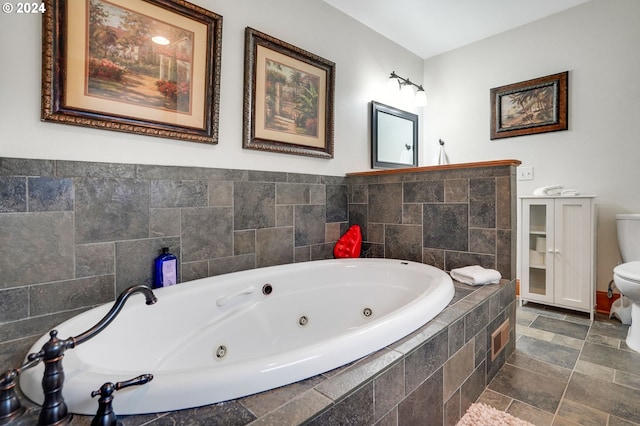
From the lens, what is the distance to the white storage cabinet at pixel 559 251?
7.70 ft

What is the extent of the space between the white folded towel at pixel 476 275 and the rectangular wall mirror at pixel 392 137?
1.30m

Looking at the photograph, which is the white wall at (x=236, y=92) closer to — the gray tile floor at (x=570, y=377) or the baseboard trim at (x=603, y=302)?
the gray tile floor at (x=570, y=377)

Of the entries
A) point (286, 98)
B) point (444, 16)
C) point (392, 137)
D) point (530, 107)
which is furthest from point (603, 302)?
point (286, 98)

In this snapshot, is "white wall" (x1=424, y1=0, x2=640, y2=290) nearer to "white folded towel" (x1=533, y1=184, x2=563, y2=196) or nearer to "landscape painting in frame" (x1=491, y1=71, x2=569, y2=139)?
"landscape painting in frame" (x1=491, y1=71, x2=569, y2=139)

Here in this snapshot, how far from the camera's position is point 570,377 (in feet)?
5.29

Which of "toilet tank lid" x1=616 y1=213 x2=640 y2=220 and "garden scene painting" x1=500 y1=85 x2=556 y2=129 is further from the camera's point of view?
"garden scene painting" x1=500 y1=85 x2=556 y2=129

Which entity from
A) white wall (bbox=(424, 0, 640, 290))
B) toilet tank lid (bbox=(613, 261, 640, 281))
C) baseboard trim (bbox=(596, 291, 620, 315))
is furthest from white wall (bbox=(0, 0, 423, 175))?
baseboard trim (bbox=(596, 291, 620, 315))

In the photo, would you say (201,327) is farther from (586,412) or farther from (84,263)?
(586,412)

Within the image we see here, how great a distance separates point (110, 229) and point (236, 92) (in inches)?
40.1

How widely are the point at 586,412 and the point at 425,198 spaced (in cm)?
132

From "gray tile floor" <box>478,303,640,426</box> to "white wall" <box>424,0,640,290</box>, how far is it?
736mm

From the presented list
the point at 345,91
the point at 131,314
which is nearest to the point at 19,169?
the point at 131,314

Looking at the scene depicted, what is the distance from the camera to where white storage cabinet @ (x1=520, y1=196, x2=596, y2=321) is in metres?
2.35

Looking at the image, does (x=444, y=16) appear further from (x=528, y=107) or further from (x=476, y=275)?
(x=476, y=275)
